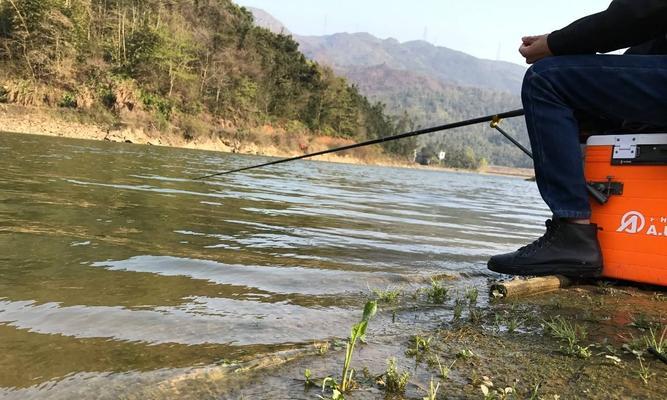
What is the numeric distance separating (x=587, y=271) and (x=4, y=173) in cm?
695

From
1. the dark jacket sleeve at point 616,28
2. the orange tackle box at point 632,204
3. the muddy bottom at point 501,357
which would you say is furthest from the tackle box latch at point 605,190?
the dark jacket sleeve at point 616,28

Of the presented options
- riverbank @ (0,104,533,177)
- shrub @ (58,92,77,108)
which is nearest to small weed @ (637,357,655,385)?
riverbank @ (0,104,533,177)

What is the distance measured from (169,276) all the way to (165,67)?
45.8m

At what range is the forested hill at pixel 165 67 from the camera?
35.8 m

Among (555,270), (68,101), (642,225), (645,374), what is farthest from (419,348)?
(68,101)

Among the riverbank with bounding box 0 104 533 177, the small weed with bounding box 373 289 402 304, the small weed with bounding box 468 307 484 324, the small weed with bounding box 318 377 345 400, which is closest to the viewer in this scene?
the small weed with bounding box 318 377 345 400

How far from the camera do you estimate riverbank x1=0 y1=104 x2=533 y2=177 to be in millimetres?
31255

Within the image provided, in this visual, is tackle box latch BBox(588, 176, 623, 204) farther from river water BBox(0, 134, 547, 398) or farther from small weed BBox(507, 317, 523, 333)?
river water BBox(0, 134, 547, 398)

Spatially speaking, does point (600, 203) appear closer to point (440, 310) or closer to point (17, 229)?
point (440, 310)

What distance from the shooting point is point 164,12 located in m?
49.4

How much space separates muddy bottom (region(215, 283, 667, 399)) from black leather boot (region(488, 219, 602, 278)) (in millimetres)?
206

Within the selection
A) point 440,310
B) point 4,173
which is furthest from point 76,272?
point 4,173

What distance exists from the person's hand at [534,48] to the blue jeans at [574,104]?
2.4 inches

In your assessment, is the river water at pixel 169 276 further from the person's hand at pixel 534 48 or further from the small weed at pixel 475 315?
the person's hand at pixel 534 48
